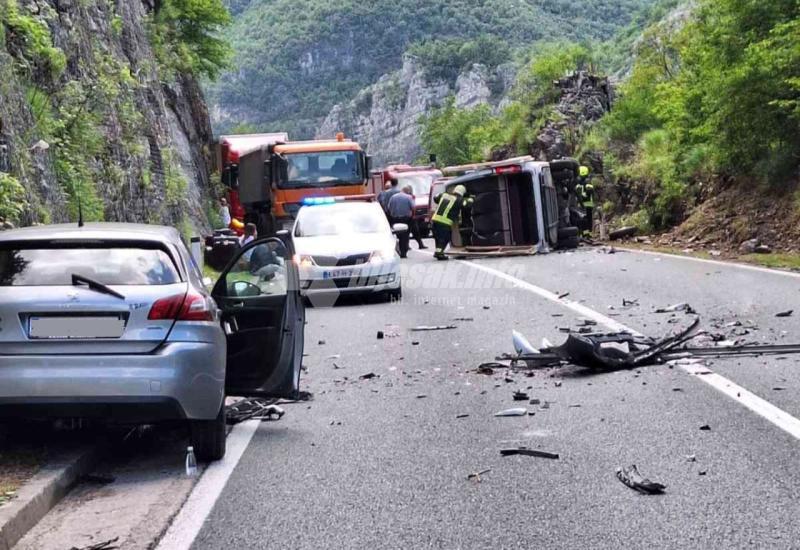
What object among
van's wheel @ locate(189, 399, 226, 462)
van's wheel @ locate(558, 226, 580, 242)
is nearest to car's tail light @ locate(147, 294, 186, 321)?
van's wheel @ locate(189, 399, 226, 462)

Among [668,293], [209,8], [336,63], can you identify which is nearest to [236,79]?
[336,63]

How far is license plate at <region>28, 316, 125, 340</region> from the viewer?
6.58m

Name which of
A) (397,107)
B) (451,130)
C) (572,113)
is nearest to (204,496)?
(572,113)

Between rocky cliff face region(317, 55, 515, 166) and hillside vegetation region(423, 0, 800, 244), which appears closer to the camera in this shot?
hillside vegetation region(423, 0, 800, 244)

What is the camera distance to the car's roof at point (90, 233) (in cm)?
696

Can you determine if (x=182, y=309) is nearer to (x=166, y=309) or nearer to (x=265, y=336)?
(x=166, y=309)

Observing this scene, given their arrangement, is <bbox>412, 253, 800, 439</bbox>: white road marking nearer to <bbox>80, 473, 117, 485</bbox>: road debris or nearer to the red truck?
<bbox>80, 473, 117, 485</bbox>: road debris

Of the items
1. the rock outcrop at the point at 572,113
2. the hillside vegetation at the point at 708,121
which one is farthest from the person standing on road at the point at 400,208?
the rock outcrop at the point at 572,113

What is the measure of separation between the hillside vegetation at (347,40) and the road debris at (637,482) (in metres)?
133

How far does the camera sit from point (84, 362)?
6.57 m

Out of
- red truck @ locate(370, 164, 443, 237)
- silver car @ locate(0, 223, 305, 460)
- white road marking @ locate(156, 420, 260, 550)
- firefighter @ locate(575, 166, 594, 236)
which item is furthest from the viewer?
red truck @ locate(370, 164, 443, 237)

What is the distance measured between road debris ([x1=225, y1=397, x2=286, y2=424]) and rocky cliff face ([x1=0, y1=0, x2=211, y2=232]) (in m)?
2.78

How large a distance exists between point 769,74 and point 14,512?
1959 centimetres

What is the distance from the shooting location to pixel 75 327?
6.62m
